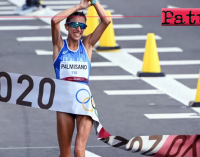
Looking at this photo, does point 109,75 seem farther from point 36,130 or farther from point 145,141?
point 145,141

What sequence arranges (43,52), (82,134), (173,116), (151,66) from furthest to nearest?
(43,52), (151,66), (173,116), (82,134)

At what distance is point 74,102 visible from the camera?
8531mm

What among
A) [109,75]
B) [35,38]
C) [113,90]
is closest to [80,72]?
[113,90]

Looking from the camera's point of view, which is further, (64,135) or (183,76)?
(183,76)

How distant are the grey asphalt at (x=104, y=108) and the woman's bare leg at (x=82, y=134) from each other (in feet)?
5.88

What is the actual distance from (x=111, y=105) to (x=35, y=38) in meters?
6.66

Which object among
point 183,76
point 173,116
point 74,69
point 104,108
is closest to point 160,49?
point 183,76

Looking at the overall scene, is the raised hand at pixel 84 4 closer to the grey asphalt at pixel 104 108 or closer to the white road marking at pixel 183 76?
the grey asphalt at pixel 104 108

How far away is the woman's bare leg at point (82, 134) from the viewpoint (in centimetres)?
806

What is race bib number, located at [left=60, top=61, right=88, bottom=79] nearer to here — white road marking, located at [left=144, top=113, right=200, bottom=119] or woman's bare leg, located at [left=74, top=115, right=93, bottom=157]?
woman's bare leg, located at [left=74, top=115, right=93, bottom=157]

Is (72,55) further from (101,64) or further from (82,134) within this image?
(101,64)

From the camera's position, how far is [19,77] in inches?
352
